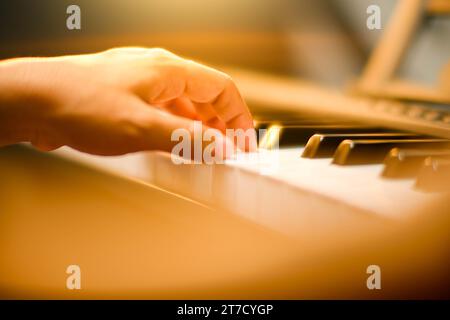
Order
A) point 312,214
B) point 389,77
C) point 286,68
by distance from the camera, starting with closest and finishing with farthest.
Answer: point 312,214 → point 389,77 → point 286,68

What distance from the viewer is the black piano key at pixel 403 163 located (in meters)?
0.56

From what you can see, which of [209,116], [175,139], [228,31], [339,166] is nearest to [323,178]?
[339,166]

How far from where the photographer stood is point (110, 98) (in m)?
0.66

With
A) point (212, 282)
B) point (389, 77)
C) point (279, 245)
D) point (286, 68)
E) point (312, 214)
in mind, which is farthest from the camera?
point (286, 68)

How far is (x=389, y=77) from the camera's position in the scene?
103cm

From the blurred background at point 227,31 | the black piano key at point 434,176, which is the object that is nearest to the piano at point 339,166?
the black piano key at point 434,176

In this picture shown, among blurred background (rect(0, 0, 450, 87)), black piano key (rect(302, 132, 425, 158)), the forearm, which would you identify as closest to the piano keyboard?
black piano key (rect(302, 132, 425, 158))

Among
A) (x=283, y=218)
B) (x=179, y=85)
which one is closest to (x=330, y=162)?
(x=283, y=218)

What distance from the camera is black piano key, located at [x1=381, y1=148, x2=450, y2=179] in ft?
1.83

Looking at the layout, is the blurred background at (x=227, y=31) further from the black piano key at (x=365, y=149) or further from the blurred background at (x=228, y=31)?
the black piano key at (x=365, y=149)

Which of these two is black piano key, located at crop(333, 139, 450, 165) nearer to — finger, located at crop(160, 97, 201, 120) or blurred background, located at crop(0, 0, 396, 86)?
finger, located at crop(160, 97, 201, 120)

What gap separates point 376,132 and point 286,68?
0.47 m

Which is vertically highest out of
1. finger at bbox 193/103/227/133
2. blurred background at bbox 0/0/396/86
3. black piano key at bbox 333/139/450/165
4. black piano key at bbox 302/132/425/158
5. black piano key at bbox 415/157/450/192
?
blurred background at bbox 0/0/396/86
